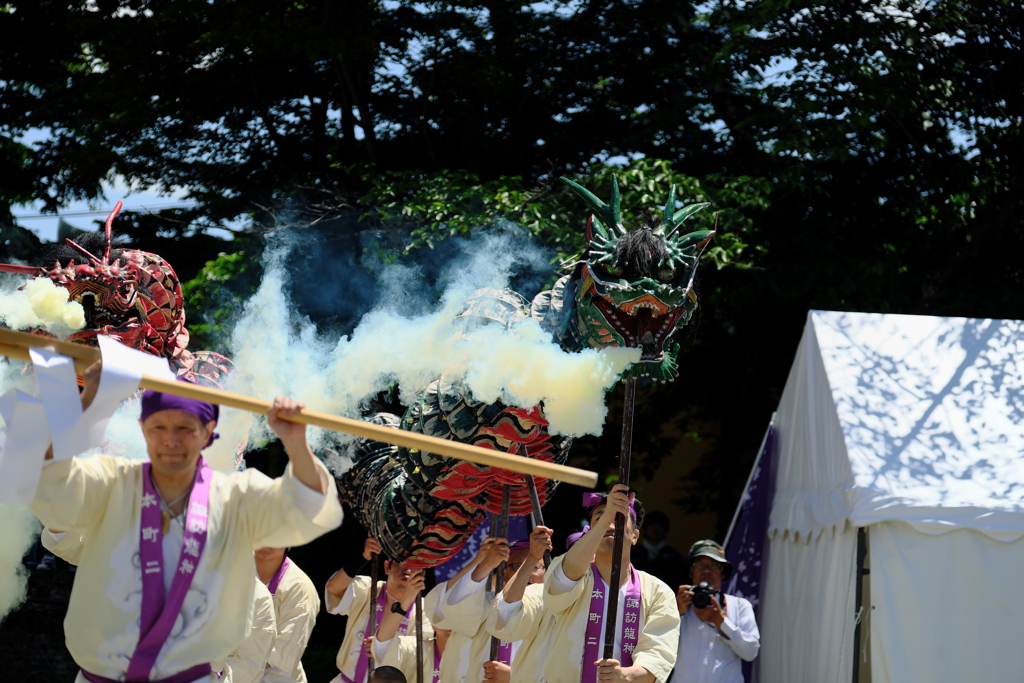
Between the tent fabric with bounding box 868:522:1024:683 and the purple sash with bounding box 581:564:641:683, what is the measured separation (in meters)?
1.48

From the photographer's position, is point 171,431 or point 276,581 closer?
point 171,431

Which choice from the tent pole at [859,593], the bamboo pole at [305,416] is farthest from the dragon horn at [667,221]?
the tent pole at [859,593]

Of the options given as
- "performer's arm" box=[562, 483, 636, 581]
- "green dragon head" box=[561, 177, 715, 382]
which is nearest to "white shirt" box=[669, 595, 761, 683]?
"performer's arm" box=[562, 483, 636, 581]

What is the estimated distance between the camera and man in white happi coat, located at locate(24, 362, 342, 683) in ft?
7.88

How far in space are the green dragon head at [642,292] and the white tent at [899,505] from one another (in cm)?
186

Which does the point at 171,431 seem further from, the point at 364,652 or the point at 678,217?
the point at 364,652

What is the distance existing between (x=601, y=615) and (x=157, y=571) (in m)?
1.82

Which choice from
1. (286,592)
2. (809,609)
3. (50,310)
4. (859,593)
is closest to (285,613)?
(286,592)

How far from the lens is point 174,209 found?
25.5ft

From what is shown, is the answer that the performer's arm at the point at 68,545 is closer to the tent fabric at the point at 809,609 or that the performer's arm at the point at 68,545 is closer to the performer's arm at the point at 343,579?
the performer's arm at the point at 343,579

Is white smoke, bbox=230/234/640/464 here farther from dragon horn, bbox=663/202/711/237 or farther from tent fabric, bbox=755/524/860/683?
tent fabric, bbox=755/524/860/683

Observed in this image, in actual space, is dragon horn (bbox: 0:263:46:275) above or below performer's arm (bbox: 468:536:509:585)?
above

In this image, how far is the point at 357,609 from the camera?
5492 millimetres

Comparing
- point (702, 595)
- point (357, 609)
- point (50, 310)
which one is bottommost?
point (357, 609)
